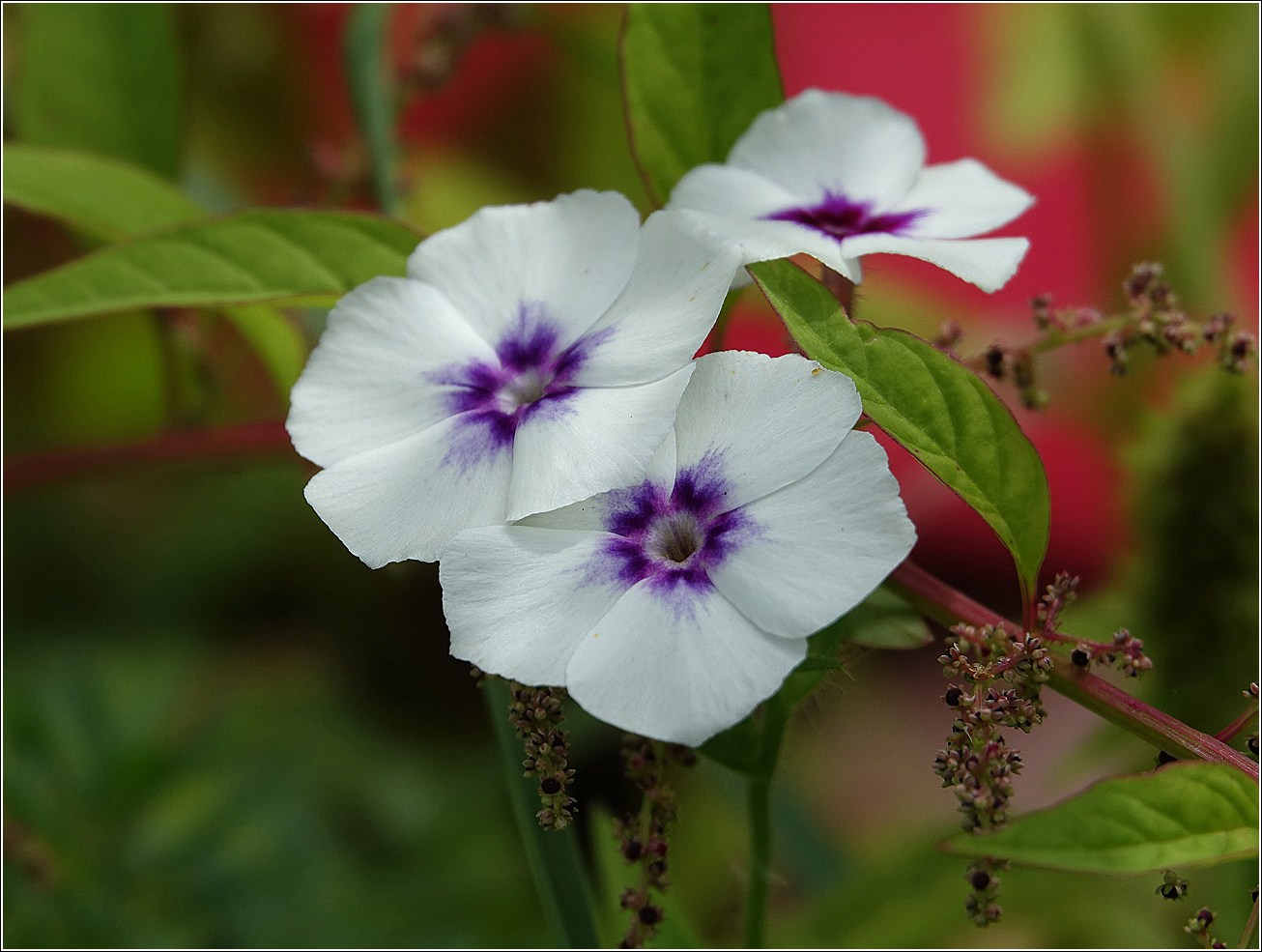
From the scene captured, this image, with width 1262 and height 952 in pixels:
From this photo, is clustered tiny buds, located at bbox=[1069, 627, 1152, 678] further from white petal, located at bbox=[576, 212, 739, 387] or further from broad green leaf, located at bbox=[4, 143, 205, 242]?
broad green leaf, located at bbox=[4, 143, 205, 242]

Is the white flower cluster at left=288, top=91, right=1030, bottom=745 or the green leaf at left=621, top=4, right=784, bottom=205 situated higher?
the green leaf at left=621, top=4, right=784, bottom=205

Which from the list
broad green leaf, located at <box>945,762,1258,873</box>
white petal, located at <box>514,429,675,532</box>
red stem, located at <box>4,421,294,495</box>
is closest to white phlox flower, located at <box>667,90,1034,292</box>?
white petal, located at <box>514,429,675,532</box>

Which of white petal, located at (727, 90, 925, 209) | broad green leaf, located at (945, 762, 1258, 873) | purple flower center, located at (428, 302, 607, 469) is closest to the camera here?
broad green leaf, located at (945, 762, 1258, 873)

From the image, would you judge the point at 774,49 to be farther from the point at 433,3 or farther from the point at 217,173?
the point at 217,173

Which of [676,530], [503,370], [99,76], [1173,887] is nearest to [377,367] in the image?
[503,370]

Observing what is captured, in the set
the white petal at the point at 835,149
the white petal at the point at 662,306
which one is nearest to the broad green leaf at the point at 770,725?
the white petal at the point at 662,306

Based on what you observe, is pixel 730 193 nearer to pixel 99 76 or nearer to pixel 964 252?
pixel 964 252

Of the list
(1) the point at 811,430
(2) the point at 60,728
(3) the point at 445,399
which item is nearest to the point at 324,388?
(3) the point at 445,399

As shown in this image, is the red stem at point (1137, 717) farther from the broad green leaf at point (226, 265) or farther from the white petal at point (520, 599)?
the broad green leaf at point (226, 265)
